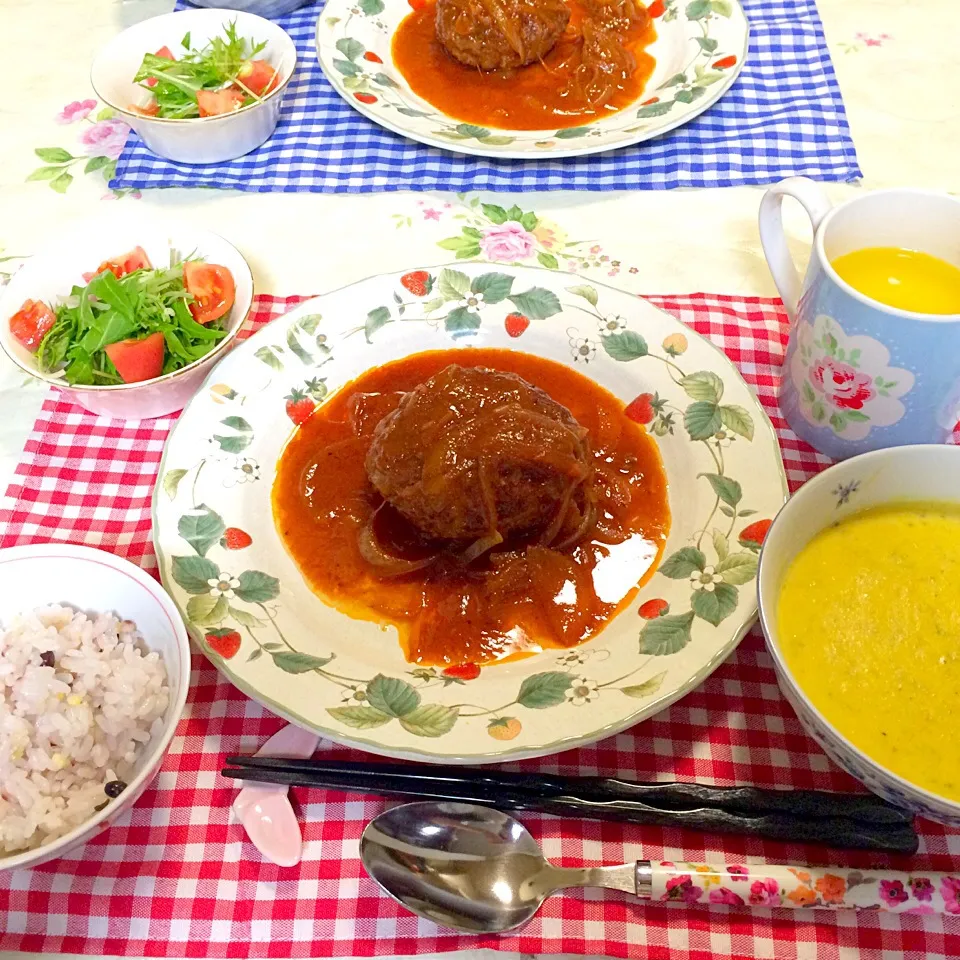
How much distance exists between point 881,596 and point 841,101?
3245mm

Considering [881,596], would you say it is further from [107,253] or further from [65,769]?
[107,253]

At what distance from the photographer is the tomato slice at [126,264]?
129 inches

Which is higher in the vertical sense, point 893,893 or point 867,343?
point 867,343

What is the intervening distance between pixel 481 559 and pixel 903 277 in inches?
64.8

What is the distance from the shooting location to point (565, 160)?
3982 millimetres

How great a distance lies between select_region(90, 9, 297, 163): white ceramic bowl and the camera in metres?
3.82

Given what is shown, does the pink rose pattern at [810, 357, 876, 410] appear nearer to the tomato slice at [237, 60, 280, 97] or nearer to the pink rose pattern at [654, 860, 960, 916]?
the pink rose pattern at [654, 860, 960, 916]

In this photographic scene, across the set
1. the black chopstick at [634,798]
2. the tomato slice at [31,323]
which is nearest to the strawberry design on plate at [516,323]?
the black chopstick at [634,798]

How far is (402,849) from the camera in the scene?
204cm

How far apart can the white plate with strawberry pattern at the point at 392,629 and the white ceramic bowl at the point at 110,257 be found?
0.26 m

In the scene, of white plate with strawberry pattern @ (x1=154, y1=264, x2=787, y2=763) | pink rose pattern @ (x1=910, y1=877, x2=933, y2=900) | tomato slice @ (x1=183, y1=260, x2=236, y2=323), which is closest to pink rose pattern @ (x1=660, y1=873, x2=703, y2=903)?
white plate with strawberry pattern @ (x1=154, y1=264, x2=787, y2=763)

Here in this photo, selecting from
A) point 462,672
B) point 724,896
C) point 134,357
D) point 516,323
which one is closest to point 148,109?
point 134,357

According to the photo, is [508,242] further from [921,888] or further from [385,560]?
[921,888]

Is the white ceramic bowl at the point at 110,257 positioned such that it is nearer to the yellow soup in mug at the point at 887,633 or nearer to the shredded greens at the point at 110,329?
the shredded greens at the point at 110,329
